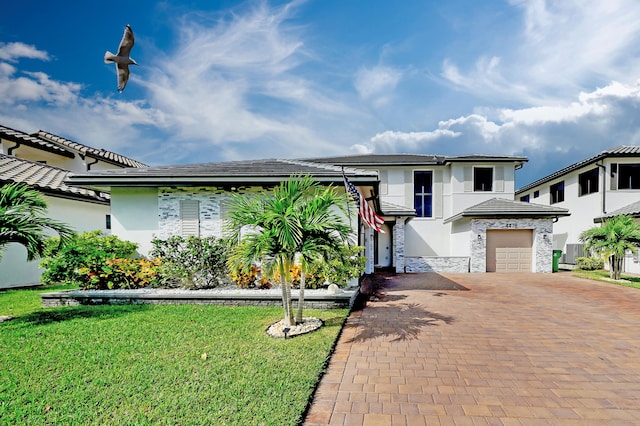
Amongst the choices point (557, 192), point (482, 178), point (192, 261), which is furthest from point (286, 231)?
point (557, 192)

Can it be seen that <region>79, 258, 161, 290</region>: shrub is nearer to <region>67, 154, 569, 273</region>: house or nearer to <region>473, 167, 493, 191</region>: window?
<region>67, 154, 569, 273</region>: house

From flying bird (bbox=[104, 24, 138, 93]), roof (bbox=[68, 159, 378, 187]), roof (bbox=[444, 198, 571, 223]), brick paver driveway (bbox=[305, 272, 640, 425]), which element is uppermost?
flying bird (bbox=[104, 24, 138, 93])

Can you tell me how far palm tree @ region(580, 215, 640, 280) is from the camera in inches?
458

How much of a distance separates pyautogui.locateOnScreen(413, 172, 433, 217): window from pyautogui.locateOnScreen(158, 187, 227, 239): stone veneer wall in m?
14.1

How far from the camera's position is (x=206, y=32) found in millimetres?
9727

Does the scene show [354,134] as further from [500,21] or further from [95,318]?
[95,318]

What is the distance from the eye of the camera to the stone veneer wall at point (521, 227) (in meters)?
14.7

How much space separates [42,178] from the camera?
37.9 ft

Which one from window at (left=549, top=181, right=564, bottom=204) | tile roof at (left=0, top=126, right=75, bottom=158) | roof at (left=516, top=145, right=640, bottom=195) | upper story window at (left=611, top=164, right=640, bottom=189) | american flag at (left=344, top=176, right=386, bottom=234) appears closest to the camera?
american flag at (left=344, top=176, right=386, bottom=234)

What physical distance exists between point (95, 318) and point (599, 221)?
926 inches

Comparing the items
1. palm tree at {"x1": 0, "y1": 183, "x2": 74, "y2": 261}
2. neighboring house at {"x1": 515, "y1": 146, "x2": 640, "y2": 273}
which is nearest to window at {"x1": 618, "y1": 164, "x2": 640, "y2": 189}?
neighboring house at {"x1": 515, "y1": 146, "x2": 640, "y2": 273}

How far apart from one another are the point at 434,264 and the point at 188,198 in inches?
493

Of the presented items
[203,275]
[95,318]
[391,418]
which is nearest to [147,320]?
[95,318]

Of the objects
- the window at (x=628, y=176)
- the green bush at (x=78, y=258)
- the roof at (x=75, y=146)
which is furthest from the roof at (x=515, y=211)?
the roof at (x=75, y=146)
